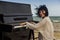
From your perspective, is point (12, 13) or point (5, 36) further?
point (12, 13)

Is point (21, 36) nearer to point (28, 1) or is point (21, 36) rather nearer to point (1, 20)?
point (1, 20)

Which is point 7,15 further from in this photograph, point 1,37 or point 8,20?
point 1,37

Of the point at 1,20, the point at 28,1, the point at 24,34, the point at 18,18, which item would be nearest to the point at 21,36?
the point at 24,34

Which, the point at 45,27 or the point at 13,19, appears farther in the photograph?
the point at 13,19

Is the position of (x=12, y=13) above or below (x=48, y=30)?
above

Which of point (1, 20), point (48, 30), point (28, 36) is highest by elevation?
point (1, 20)

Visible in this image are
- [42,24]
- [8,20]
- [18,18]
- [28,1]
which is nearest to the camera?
[42,24]

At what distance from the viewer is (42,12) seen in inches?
130

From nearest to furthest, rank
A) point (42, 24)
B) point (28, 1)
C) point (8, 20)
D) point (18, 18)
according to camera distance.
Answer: point (42, 24) < point (8, 20) < point (18, 18) < point (28, 1)

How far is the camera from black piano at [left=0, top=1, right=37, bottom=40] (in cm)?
311

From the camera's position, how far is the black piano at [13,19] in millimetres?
3112

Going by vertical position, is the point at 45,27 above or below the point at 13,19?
below

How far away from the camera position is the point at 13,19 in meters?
3.57

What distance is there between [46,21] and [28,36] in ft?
2.84
